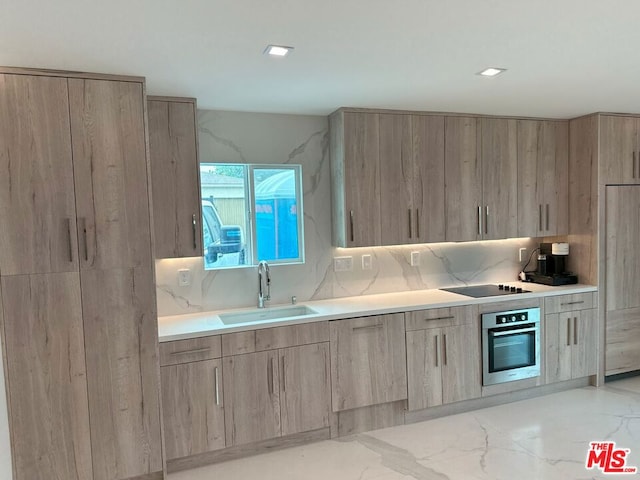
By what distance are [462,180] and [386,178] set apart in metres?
0.73

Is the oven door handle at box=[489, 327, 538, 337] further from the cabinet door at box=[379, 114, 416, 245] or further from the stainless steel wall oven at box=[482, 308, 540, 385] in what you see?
the cabinet door at box=[379, 114, 416, 245]

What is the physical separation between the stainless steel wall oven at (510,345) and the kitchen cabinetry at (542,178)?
32.2 inches

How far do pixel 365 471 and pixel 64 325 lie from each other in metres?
1.98

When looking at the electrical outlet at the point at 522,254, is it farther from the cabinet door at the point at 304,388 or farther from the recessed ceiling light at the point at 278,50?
the recessed ceiling light at the point at 278,50

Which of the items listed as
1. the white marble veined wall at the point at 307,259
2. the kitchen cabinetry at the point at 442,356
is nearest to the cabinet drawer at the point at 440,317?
the kitchen cabinetry at the point at 442,356

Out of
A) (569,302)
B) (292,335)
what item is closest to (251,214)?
(292,335)

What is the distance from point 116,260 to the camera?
2.48 m

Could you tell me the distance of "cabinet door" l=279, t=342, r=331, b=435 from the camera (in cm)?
294

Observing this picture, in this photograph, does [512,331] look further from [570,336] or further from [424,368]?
[424,368]

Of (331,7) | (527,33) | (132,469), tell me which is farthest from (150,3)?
(132,469)

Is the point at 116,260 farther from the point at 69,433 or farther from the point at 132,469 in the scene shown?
the point at 132,469

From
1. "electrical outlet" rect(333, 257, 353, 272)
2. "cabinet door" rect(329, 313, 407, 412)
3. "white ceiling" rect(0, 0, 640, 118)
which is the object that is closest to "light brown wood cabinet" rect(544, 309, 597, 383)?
"cabinet door" rect(329, 313, 407, 412)

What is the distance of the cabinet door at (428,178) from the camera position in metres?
3.53

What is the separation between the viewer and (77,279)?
2.41 m
